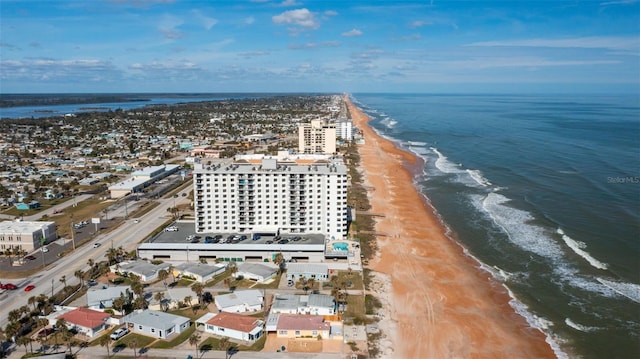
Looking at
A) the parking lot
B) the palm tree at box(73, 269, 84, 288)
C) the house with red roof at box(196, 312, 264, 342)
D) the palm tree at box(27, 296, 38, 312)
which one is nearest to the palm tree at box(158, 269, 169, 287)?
the palm tree at box(73, 269, 84, 288)

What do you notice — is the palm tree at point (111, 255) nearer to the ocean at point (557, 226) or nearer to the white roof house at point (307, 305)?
the white roof house at point (307, 305)

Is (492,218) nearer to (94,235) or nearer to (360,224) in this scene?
(360,224)

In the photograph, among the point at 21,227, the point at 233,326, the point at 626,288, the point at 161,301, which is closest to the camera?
the point at 233,326

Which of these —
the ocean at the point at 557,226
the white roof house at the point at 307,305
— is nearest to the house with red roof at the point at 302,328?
the white roof house at the point at 307,305

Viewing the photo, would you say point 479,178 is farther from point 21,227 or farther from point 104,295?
point 21,227

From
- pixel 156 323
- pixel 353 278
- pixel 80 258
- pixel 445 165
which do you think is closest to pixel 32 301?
pixel 156 323
